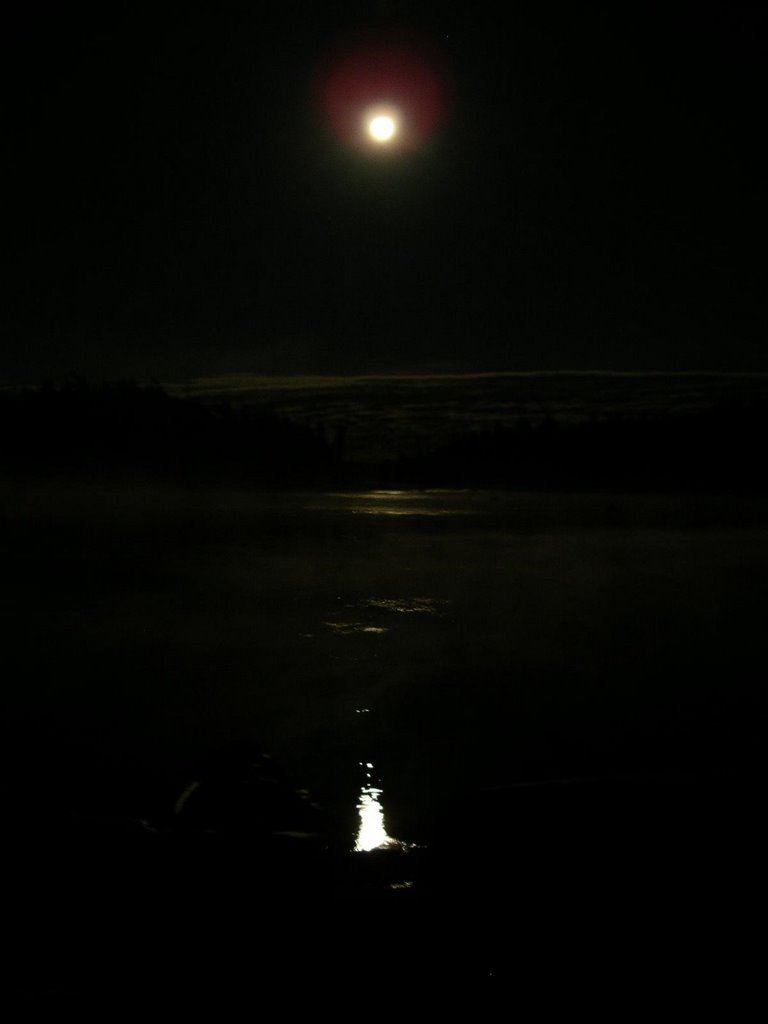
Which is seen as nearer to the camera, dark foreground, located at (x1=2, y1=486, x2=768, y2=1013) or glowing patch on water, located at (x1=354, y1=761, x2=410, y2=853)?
dark foreground, located at (x1=2, y1=486, x2=768, y2=1013)

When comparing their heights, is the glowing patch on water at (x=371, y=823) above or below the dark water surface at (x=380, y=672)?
above

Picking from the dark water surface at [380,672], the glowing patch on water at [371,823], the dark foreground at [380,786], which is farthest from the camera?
the dark water surface at [380,672]

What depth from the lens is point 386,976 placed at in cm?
346

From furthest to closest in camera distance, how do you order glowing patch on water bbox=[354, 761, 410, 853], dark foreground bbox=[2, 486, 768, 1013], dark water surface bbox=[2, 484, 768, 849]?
dark water surface bbox=[2, 484, 768, 849]
glowing patch on water bbox=[354, 761, 410, 853]
dark foreground bbox=[2, 486, 768, 1013]

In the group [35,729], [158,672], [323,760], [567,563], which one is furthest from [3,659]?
[567,563]

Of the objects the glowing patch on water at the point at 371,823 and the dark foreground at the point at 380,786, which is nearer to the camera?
the dark foreground at the point at 380,786

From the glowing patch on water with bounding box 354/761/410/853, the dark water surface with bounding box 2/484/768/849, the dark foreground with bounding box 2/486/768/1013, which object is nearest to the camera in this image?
the dark foreground with bounding box 2/486/768/1013

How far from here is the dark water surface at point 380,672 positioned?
8258 millimetres

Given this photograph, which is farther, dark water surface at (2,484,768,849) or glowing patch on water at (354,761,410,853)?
dark water surface at (2,484,768,849)

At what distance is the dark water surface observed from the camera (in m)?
8.26

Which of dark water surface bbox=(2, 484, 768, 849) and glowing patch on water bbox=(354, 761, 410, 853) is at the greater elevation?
glowing patch on water bbox=(354, 761, 410, 853)

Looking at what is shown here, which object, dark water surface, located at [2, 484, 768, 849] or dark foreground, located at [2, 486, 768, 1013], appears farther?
dark water surface, located at [2, 484, 768, 849]

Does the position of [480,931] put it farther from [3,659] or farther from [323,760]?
[3,659]

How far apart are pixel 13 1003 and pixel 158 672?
9788 millimetres
